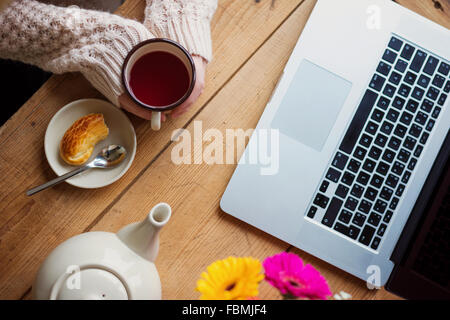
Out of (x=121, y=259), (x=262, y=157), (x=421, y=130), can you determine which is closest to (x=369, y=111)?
(x=421, y=130)

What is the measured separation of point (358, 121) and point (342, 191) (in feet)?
0.43

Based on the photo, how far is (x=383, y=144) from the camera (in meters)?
0.66

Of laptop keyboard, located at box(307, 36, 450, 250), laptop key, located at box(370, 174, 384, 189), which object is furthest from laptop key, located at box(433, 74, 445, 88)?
laptop key, located at box(370, 174, 384, 189)

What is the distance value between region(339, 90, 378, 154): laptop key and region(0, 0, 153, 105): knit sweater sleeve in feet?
1.30

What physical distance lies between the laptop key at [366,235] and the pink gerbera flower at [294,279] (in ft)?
0.88

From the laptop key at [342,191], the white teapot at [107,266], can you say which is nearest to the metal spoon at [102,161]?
the white teapot at [107,266]

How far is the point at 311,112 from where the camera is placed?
652 millimetres

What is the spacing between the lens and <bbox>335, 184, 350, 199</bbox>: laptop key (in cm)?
64
